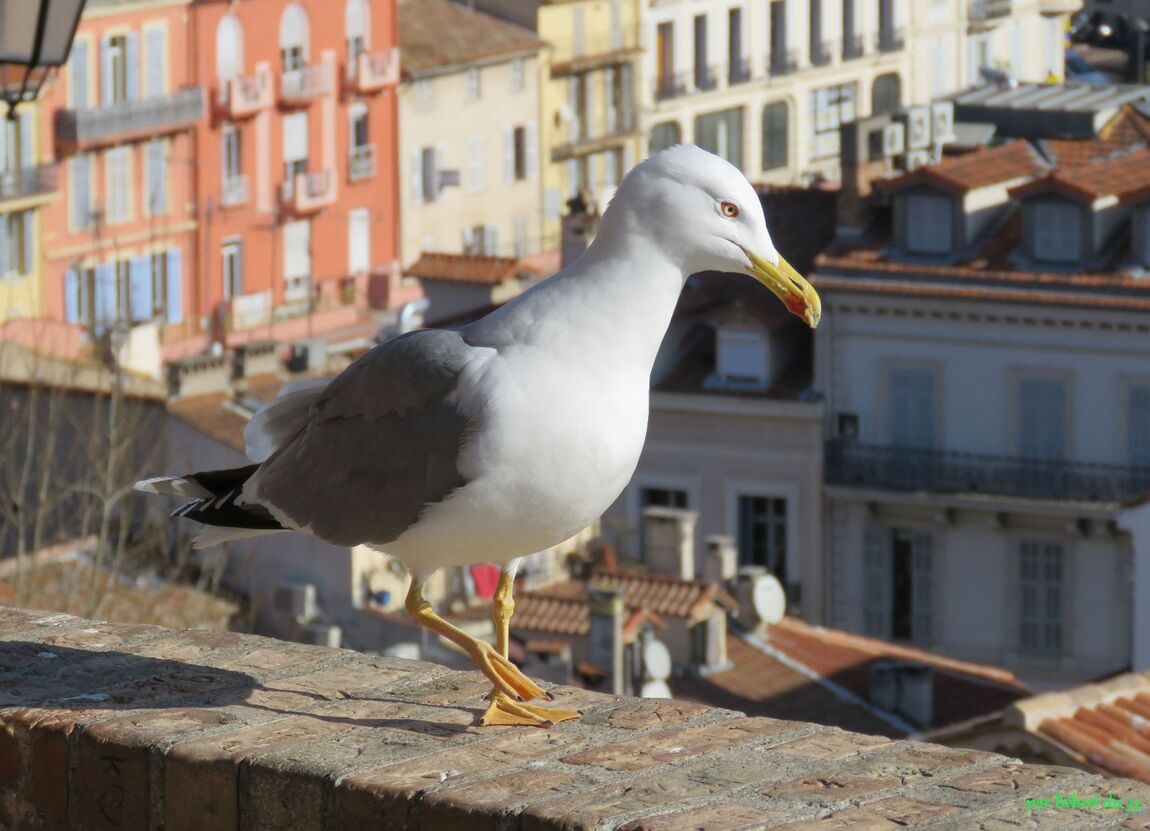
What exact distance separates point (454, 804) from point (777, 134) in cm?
5727

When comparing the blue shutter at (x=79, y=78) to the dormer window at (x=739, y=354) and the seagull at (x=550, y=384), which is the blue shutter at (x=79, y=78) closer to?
the dormer window at (x=739, y=354)

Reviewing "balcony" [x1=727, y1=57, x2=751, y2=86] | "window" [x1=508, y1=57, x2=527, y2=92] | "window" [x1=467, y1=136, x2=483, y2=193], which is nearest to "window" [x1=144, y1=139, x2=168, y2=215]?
"window" [x1=467, y1=136, x2=483, y2=193]

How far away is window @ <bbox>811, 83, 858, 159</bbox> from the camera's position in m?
62.6

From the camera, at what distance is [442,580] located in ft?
94.4

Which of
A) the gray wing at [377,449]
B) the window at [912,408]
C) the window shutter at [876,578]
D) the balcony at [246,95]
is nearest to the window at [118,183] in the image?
the balcony at [246,95]

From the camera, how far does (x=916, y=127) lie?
39719 mm

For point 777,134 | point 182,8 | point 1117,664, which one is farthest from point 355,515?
point 777,134


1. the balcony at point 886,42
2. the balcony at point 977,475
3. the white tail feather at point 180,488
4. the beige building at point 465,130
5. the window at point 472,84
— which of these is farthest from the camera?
the balcony at point 886,42

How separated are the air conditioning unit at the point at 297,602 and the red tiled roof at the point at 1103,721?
41.6 ft

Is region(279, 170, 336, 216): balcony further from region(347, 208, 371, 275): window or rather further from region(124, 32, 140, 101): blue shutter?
region(124, 32, 140, 101): blue shutter

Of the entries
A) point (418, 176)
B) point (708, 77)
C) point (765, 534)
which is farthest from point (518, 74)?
point (765, 534)

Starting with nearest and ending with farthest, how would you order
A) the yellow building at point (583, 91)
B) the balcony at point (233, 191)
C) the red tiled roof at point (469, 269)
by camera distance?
the red tiled roof at point (469, 269) → the balcony at point (233, 191) → the yellow building at point (583, 91)

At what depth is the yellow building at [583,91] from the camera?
54625 mm

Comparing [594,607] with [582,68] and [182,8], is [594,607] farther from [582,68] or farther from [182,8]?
[582,68]
